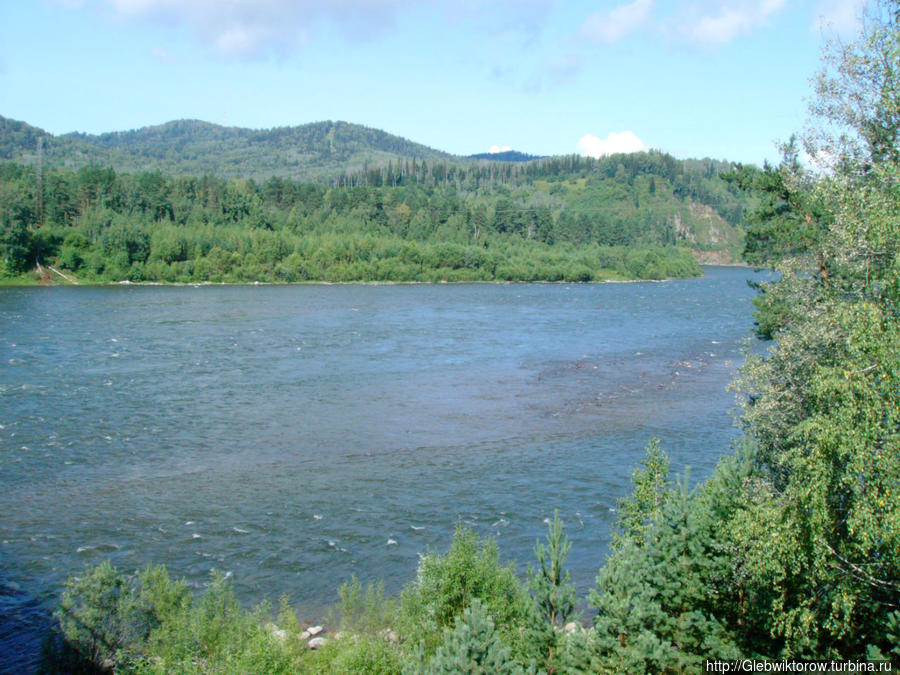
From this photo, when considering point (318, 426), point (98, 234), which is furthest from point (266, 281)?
point (318, 426)

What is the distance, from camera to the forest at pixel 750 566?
29.5 feet

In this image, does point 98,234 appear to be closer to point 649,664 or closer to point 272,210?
point 272,210

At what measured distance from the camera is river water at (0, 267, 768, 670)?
63.9 feet

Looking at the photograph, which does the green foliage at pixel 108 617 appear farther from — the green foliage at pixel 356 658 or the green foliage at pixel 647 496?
the green foliage at pixel 647 496

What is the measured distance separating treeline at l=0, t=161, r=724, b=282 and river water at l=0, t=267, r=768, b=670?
5139cm

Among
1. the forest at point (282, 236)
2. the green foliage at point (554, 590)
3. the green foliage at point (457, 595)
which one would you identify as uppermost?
the forest at point (282, 236)

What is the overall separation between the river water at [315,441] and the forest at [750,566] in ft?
12.5

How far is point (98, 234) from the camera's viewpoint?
116250 millimetres

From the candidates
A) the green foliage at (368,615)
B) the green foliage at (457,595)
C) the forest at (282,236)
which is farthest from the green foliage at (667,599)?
the forest at (282,236)

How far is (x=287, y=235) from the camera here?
132 metres

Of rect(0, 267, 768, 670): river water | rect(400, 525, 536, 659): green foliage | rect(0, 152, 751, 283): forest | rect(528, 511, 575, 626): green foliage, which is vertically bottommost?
rect(0, 267, 768, 670): river water

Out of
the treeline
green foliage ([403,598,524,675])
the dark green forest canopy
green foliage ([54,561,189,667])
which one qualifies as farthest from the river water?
the dark green forest canopy

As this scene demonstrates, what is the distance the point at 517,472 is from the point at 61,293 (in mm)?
83049

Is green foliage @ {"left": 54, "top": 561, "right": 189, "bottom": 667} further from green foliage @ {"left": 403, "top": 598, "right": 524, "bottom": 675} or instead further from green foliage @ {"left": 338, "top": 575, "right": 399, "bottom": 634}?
green foliage @ {"left": 403, "top": 598, "right": 524, "bottom": 675}
